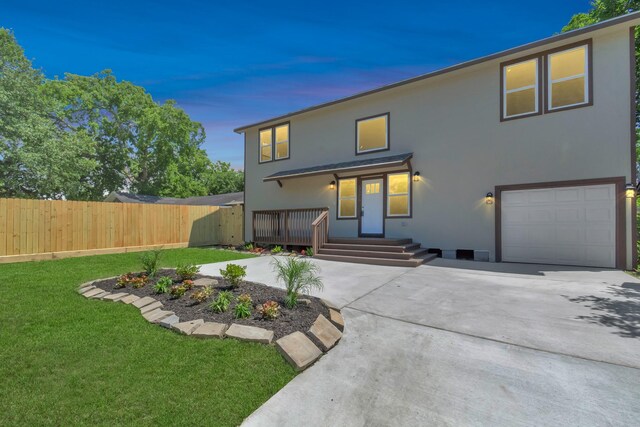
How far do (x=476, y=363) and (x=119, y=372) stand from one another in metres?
3.24

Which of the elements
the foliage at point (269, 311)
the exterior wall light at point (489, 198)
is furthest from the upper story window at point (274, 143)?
the foliage at point (269, 311)

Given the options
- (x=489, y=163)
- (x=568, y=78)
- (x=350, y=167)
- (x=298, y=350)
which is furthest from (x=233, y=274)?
(x=568, y=78)

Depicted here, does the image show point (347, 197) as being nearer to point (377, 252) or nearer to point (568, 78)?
point (377, 252)

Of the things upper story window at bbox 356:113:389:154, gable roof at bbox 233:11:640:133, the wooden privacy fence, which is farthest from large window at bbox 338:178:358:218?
the wooden privacy fence

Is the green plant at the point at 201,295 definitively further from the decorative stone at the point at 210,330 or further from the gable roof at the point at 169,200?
the gable roof at the point at 169,200

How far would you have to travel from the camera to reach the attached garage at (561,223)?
22.2 feet

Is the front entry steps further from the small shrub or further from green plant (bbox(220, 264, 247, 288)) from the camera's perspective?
the small shrub

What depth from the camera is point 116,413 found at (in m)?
2.03

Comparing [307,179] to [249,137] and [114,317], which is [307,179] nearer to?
[249,137]

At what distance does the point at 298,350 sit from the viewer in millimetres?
2850

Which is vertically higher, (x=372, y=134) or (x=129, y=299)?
(x=372, y=134)

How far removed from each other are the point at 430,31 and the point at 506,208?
748cm

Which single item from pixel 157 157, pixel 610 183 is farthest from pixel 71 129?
pixel 610 183

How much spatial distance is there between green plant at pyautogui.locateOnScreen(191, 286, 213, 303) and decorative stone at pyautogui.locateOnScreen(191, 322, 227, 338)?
2.68ft
